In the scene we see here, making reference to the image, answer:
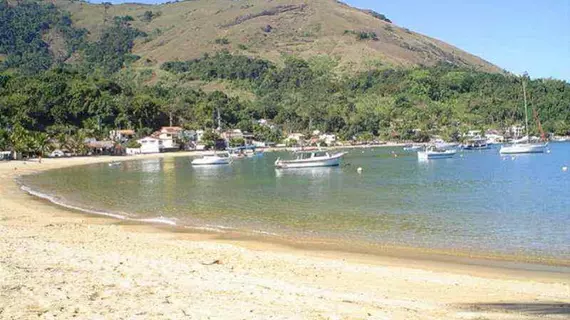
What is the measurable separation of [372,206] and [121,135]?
10697 cm

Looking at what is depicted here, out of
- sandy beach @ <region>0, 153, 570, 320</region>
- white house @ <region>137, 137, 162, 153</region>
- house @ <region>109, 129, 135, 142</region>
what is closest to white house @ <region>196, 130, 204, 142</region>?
white house @ <region>137, 137, 162, 153</region>

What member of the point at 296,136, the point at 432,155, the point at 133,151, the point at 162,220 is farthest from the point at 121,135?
the point at 162,220

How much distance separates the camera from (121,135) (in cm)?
13038

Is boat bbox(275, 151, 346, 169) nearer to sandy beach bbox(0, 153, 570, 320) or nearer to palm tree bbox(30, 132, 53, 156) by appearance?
palm tree bbox(30, 132, 53, 156)

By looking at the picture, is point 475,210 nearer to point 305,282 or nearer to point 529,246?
point 529,246

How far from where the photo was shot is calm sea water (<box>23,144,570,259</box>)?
856 inches

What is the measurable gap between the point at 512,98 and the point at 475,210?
180874 mm

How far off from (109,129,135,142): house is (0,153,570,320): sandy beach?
112m

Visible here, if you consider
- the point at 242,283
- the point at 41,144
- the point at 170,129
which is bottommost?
the point at 242,283

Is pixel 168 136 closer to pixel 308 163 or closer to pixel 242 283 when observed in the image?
pixel 308 163

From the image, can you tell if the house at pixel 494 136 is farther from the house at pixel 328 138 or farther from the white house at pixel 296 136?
the white house at pixel 296 136

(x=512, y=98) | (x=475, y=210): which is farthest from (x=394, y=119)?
(x=475, y=210)

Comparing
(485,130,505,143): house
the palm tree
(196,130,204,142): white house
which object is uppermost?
(196,130,204,142): white house

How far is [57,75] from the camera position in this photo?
155 meters
